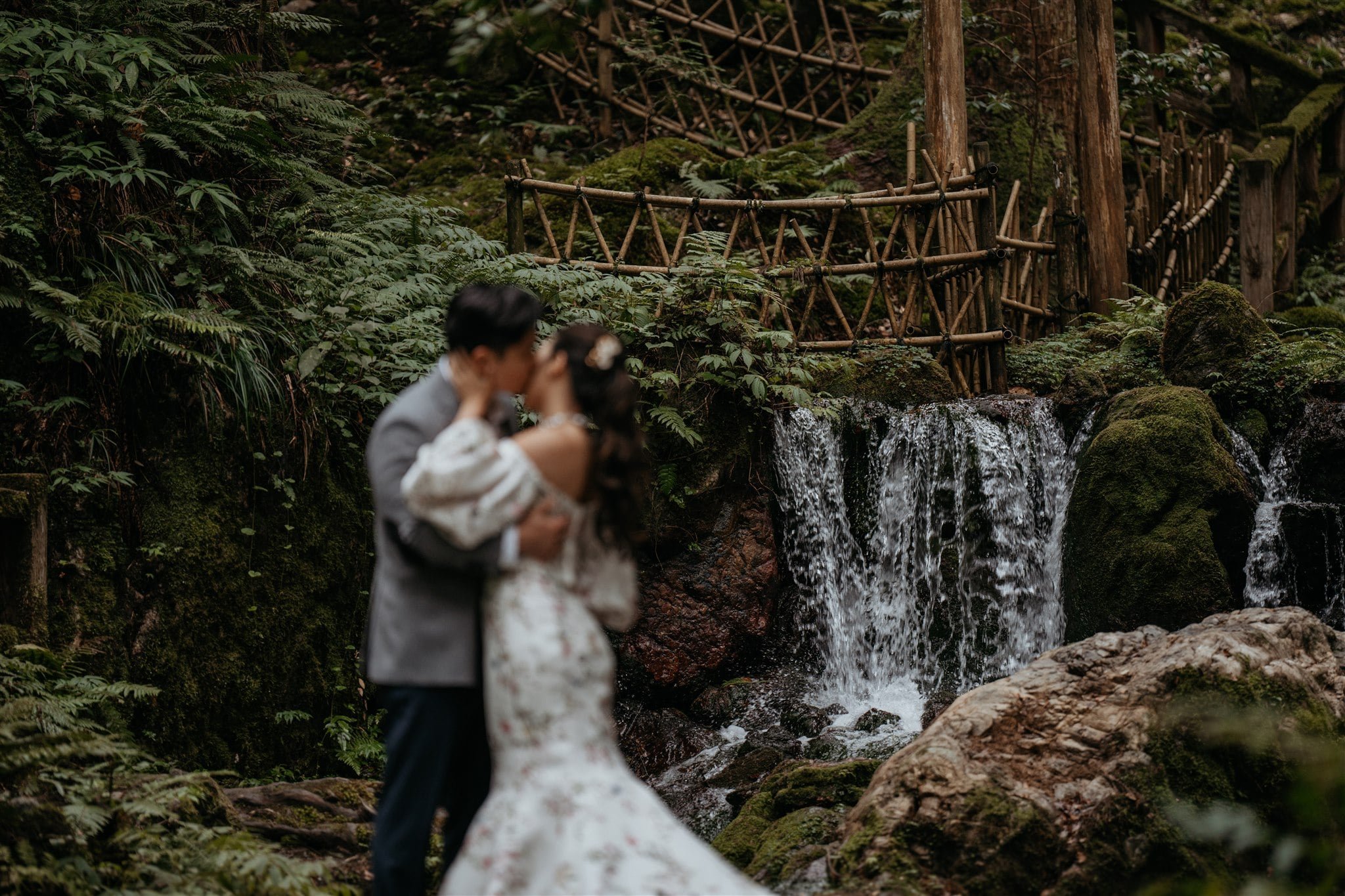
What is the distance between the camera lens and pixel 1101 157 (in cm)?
1082

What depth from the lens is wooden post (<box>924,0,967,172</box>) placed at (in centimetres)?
1034

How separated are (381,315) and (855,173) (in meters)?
7.31

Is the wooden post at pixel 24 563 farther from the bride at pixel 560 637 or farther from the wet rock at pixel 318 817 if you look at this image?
the bride at pixel 560 637

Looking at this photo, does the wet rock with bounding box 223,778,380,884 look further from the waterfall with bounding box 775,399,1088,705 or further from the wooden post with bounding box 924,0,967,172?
the wooden post with bounding box 924,0,967,172

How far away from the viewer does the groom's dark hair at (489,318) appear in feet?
9.46

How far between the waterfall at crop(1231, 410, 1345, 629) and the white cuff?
607 cm

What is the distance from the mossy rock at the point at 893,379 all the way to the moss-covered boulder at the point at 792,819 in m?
3.99

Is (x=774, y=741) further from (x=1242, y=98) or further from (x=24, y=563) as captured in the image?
(x=1242, y=98)

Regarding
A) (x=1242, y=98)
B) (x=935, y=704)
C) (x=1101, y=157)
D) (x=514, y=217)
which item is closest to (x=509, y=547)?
(x=935, y=704)

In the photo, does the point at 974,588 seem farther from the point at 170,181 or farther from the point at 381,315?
the point at 170,181

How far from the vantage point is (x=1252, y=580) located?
7.12 m

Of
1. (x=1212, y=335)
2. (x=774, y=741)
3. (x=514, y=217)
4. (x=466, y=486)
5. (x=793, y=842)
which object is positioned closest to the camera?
(x=466, y=486)

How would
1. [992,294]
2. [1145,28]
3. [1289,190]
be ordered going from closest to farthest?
1. [992,294]
2. [1289,190]
3. [1145,28]

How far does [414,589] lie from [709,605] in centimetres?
523
